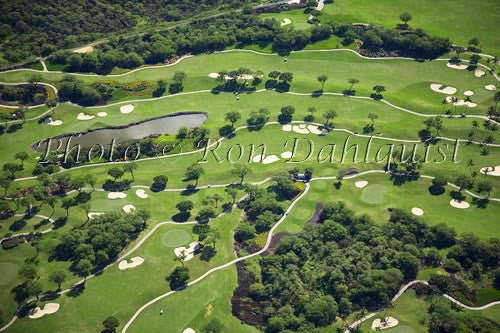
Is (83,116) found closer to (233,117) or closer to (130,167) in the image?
(130,167)

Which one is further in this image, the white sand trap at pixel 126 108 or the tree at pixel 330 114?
the white sand trap at pixel 126 108

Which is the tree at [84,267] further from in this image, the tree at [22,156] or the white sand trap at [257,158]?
the white sand trap at [257,158]

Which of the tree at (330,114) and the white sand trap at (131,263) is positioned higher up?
the tree at (330,114)

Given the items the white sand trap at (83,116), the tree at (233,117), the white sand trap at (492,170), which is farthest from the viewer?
the white sand trap at (83,116)

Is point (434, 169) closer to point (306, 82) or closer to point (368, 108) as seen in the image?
point (368, 108)

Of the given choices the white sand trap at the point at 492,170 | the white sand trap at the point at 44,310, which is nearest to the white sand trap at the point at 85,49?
the white sand trap at the point at 44,310

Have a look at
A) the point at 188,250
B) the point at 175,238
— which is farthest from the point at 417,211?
the point at 175,238
